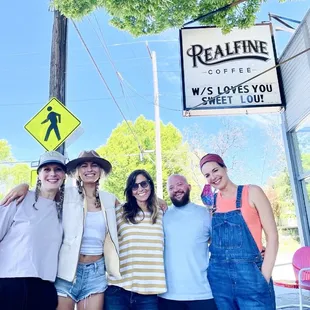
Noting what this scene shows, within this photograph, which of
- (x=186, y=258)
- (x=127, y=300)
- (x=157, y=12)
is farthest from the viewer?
(x=157, y=12)

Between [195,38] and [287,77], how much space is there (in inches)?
77.9

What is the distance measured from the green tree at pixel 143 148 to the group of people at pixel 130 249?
1916 cm

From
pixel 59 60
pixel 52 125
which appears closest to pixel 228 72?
pixel 59 60

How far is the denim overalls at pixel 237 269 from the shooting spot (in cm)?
225

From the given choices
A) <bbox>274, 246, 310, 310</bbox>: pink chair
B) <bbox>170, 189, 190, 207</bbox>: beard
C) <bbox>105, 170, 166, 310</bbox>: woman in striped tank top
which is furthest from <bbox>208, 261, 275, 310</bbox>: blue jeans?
<bbox>274, 246, 310, 310</bbox>: pink chair

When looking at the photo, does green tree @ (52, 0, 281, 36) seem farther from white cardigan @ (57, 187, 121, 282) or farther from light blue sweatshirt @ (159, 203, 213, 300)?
light blue sweatshirt @ (159, 203, 213, 300)

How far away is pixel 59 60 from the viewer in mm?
4875

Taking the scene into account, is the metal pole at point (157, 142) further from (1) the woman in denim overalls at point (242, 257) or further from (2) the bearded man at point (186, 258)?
(1) the woman in denim overalls at point (242, 257)

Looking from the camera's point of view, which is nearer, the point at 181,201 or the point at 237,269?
the point at 237,269

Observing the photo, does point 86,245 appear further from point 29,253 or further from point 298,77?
point 298,77

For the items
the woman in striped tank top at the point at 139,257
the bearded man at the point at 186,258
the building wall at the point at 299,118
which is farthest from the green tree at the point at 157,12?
the bearded man at the point at 186,258

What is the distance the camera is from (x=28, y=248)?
85.4 inches

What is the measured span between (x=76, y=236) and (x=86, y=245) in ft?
0.45

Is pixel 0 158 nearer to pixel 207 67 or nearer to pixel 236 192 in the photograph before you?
pixel 207 67
